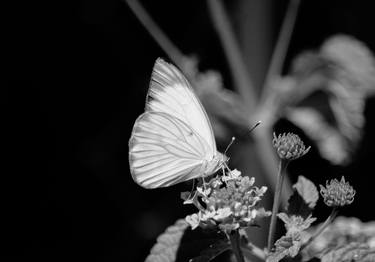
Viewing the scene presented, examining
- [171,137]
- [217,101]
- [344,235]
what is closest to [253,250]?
[344,235]

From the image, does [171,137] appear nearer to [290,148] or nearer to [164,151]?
[164,151]

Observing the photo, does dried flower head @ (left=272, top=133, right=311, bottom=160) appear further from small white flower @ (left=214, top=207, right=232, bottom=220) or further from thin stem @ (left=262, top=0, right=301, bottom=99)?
thin stem @ (left=262, top=0, right=301, bottom=99)

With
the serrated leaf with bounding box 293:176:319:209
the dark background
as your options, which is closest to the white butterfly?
→ the serrated leaf with bounding box 293:176:319:209

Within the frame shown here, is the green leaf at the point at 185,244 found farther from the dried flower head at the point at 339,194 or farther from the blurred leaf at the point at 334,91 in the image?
the blurred leaf at the point at 334,91

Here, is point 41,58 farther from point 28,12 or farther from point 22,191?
point 22,191

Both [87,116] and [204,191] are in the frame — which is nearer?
[204,191]

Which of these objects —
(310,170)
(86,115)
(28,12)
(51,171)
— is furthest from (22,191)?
(310,170)

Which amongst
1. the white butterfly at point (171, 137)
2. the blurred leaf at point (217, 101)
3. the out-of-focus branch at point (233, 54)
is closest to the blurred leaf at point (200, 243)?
the white butterfly at point (171, 137)
